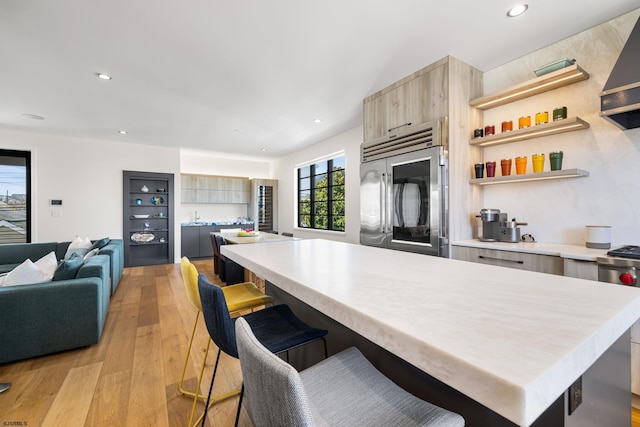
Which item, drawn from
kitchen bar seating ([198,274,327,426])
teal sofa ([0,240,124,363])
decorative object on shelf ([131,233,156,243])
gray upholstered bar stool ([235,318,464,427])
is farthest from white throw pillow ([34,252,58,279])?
decorative object on shelf ([131,233,156,243])

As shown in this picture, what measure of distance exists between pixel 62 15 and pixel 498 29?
3.31 m

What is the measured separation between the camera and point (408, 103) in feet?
9.98

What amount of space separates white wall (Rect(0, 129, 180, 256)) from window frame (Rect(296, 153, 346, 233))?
10.8 feet

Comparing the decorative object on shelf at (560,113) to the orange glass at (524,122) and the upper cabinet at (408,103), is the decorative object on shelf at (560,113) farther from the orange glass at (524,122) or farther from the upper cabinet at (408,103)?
the upper cabinet at (408,103)

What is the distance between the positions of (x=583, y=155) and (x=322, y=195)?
4312mm

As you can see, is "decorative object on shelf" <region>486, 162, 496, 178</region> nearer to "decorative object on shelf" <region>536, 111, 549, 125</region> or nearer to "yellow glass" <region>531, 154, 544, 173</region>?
"yellow glass" <region>531, 154, 544, 173</region>

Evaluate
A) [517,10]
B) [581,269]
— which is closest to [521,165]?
[581,269]

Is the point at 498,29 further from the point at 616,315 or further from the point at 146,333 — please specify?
the point at 146,333

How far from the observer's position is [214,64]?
276cm

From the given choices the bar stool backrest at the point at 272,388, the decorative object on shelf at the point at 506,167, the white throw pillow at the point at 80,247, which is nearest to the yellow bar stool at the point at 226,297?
the bar stool backrest at the point at 272,388

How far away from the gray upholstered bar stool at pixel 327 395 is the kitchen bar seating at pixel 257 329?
22 cm

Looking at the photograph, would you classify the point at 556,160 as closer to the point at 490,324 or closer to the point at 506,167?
the point at 506,167

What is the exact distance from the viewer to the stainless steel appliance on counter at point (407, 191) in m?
2.68

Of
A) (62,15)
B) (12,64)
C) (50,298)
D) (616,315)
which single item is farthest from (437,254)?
(12,64)
